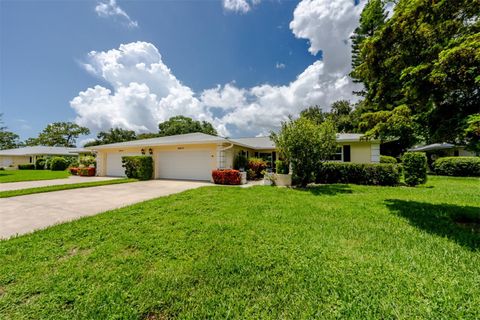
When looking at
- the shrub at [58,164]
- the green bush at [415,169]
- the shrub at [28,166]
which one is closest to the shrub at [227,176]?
the green bush at [415,169]

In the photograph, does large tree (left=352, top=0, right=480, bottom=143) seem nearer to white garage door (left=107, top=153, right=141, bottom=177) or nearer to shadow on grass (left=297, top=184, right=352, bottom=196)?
shadow on grass (left=297, top=184, right=352, bottom=196)

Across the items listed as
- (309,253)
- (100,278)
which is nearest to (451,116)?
(309,253)

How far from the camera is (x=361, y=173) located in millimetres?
10812

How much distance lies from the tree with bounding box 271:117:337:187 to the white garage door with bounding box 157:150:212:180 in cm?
572

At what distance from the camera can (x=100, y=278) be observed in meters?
2.61

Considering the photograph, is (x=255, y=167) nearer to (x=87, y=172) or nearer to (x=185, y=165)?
(x=185, y=165)

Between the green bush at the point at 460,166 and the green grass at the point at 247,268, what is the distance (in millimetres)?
15320

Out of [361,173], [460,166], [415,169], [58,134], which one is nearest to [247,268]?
[361,173]

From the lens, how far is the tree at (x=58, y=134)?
46.5 m

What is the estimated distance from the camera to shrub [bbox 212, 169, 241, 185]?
1166cm

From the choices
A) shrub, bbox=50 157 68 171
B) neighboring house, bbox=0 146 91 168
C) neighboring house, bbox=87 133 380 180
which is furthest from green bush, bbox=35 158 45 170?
neighboring house, bbox=87 133 380 180

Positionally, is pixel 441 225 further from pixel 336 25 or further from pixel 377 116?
pixel 336 25

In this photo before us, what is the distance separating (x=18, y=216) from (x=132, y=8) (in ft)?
30.0

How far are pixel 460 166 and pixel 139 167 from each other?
81.1 ft
